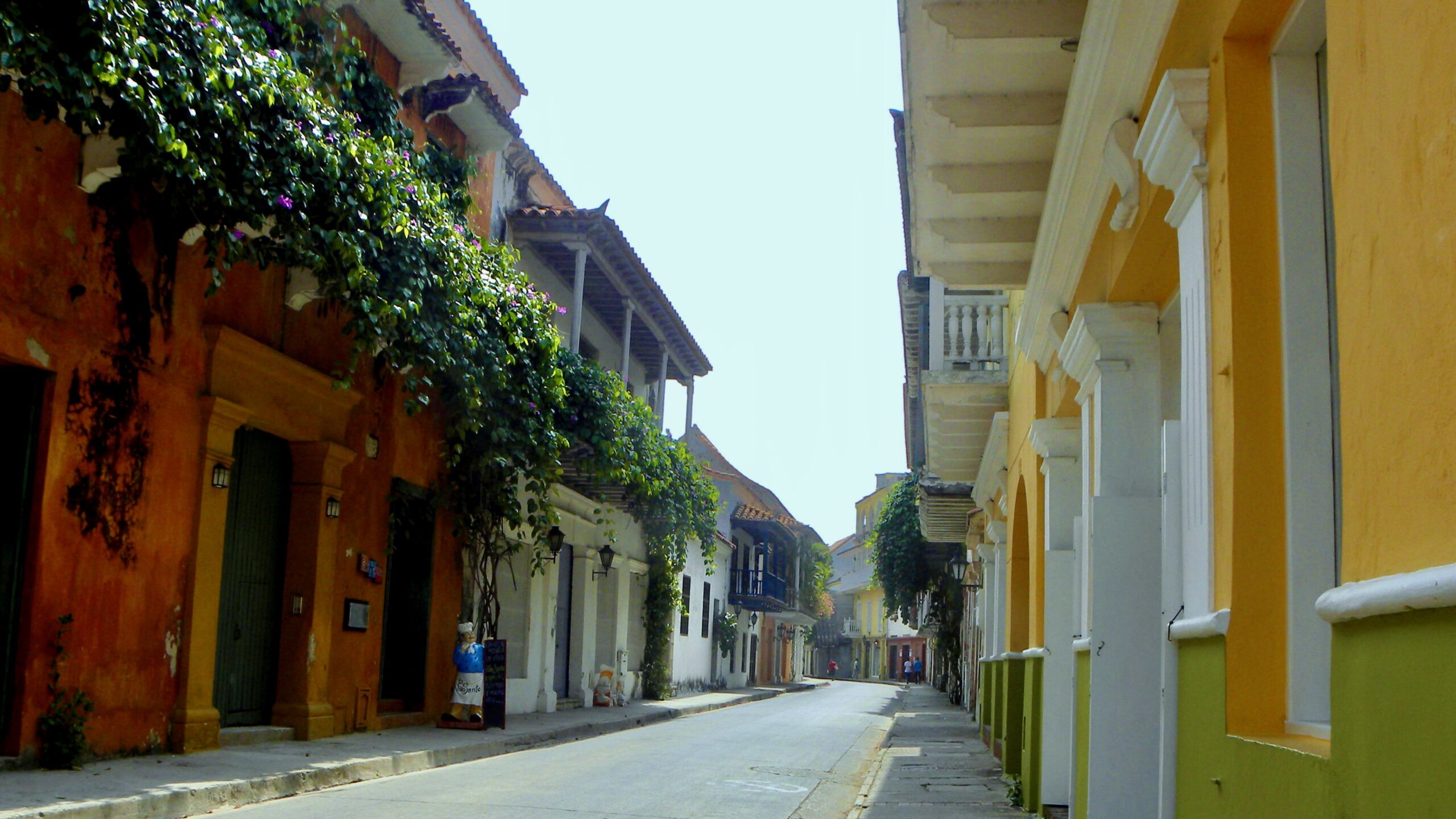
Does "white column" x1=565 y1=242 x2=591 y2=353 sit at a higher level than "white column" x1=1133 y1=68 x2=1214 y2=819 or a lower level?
higher

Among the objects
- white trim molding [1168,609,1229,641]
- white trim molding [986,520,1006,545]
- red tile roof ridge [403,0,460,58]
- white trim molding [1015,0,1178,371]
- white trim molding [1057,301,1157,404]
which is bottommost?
white trim molding [1168,609,1229,641]

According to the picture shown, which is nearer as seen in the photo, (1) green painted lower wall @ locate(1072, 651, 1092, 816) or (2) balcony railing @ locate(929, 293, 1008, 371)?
(1) green painted lower wall @ locate(1072, 651, 1092, 816)

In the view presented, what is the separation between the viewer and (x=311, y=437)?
12.1 m

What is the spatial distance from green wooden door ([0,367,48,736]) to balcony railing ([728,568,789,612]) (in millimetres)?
32170

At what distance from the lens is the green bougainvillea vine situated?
298 inches

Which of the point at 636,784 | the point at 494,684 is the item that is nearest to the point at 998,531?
the point at 494,684

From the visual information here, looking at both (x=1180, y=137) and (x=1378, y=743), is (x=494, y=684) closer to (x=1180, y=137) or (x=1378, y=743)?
(x=1180, y=137)

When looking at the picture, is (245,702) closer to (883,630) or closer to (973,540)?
(973,540)

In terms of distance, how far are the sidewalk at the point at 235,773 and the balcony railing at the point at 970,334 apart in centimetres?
588

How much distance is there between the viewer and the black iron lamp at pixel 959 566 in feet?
91.0

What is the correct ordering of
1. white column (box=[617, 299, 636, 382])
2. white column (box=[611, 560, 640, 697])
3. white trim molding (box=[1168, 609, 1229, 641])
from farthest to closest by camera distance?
white column (box=[611, 560, 640, 697]) < white column (box=[617, 299, 636, 382]) < white trim molding (box=[1168, 609, 1229, 641])

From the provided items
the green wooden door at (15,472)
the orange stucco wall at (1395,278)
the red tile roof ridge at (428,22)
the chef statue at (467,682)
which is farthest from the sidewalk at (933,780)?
the red tile roof ridge at (428,22)

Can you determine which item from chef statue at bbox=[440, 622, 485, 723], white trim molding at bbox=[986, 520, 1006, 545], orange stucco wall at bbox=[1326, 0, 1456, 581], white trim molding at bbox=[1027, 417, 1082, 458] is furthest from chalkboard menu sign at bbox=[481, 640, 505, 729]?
orange stucco wall at bbox=[1326, 0, 1456, 581]

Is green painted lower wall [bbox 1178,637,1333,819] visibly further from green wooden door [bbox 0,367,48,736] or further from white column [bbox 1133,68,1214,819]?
green wooden door [bbox 0,367,48,736]
